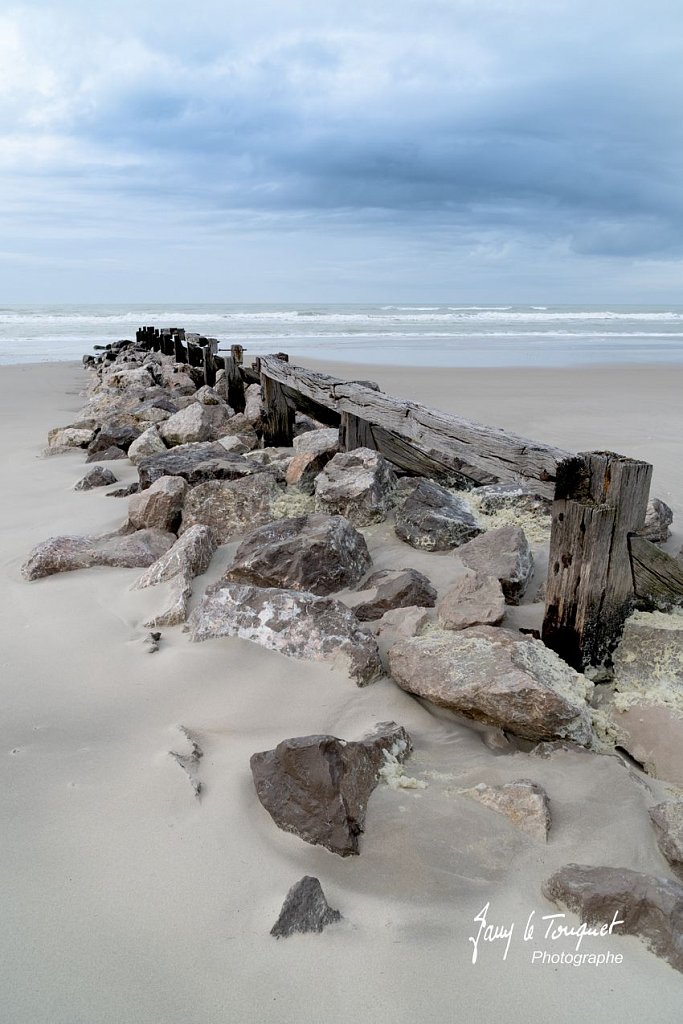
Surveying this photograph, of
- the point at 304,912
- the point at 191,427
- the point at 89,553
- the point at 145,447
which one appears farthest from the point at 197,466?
the point at 304,912

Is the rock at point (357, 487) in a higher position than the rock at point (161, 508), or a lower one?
higher

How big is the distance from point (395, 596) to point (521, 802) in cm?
136

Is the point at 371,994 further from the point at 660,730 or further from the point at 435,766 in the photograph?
the point at 660,730

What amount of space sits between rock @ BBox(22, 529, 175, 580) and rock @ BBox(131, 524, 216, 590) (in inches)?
9.6

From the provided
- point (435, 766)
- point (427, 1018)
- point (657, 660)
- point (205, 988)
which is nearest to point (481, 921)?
point (427, 1018)

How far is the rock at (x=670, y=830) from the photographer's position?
84.8 inches

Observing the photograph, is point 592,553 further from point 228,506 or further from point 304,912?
point 228,506

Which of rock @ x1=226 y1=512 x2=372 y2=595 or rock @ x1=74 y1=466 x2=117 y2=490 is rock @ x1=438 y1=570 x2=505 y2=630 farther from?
rock @ x1=74 y1=466 x2=117 y2=490

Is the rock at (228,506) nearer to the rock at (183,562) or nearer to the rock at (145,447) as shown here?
the rock at (183,562)

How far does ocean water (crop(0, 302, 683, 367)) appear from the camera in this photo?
73.6 ft

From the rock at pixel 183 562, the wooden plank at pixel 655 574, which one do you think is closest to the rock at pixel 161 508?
the rock at pixel 183 562

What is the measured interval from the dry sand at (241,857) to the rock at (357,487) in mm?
1471

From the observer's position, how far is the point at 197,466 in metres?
5.42

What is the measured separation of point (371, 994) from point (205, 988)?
416 millimetres
